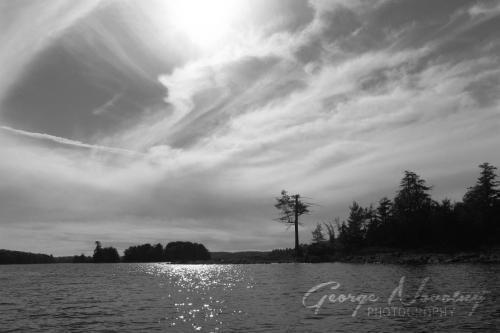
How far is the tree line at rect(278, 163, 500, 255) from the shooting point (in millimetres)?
84750

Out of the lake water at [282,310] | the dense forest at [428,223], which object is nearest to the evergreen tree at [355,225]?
the dense forest at [428,223]

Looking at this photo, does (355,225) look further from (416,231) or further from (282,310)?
(282,310)

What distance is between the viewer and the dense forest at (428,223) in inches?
3337

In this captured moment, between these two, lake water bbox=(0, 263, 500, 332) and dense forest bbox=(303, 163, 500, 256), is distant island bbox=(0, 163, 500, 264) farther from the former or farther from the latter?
lake water bbox=(0, 263, 500, 332)

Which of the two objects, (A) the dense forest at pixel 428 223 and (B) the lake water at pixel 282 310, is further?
(A) the dense forest at pixel 428 223

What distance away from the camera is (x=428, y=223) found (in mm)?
89375

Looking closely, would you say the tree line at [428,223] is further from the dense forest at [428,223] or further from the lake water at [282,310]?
the lake water at [282,310]

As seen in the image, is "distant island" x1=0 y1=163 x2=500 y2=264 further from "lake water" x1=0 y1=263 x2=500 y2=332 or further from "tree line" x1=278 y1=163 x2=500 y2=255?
"lake water" x1=0 y1=263 x2=500 y2=332

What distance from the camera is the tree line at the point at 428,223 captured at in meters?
84.8

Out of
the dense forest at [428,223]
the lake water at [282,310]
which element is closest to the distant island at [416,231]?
the dense forest at [428,223]

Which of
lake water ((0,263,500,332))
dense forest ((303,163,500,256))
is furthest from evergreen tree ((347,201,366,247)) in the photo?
lake water ((0,263,500,332))

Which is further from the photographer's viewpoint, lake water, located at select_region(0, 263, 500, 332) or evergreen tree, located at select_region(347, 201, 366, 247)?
evergreen tree, located at select_region(347, 201, 366, 247)

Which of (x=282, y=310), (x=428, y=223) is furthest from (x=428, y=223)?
(x=282, y=310)

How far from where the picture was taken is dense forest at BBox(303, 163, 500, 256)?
84.8 m
